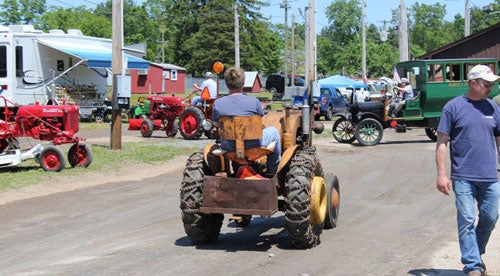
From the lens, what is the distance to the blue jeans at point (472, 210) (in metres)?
6.02

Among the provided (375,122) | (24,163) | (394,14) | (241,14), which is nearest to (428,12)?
(394,14)

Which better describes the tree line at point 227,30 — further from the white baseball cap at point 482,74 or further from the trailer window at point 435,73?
the white baseball cap at point 482,74

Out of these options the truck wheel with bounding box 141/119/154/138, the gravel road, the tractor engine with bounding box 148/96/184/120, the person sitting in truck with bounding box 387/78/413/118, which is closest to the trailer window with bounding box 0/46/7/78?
the truck wheel with bounding box 141/119/154/138

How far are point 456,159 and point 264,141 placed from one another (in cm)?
210

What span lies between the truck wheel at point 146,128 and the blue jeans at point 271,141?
15.1 metres

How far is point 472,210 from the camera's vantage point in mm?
6023

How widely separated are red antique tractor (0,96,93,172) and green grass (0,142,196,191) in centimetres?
22

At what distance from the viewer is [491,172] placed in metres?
6.07

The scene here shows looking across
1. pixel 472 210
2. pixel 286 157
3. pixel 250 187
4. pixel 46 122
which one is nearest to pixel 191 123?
pixel 46 122

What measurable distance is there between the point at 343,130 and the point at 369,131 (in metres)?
1.04

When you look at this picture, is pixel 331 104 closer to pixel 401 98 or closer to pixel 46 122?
pixel 401 98

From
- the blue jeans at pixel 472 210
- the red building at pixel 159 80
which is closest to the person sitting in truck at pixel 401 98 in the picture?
the blue jeans at pixel 472 210

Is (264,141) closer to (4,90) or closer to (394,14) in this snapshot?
(4,90)

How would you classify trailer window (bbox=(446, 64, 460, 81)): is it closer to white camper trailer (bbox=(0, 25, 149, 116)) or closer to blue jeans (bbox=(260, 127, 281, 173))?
white camper trailer (bbox=(0, 25, 149, 116))
